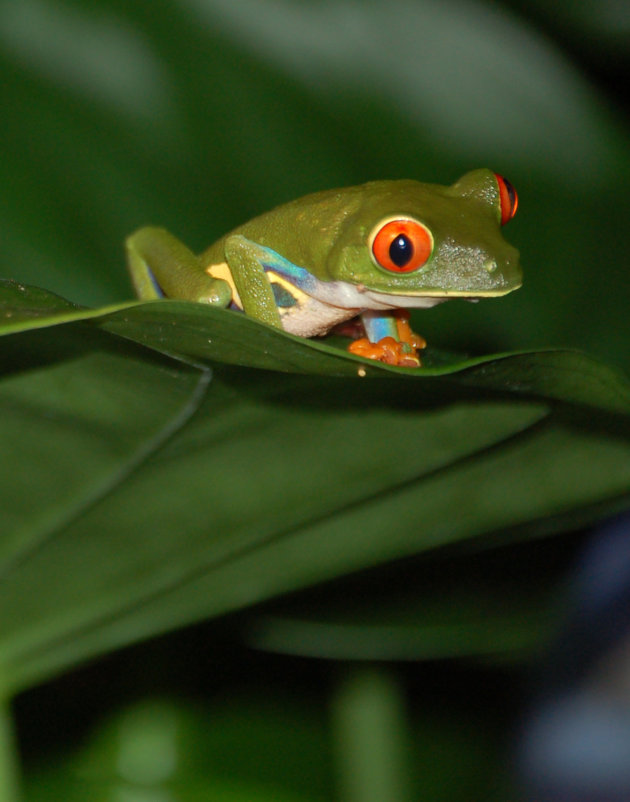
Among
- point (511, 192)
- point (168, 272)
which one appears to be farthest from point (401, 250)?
point (168, 272)

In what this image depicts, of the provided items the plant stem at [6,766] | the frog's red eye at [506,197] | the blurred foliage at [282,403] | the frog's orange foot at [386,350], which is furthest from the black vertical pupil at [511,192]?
the plant stem at [6,766]

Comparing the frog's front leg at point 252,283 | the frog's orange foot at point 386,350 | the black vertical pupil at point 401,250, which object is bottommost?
the frog's orange foot at point 386,350

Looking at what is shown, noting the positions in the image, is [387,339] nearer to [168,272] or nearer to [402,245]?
[402,245]

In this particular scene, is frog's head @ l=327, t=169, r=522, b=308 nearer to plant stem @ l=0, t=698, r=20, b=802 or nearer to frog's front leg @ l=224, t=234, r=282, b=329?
frog's front leg @ l=224, t=234, r=282, b=329

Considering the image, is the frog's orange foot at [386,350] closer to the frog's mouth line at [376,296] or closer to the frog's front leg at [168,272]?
the frog's mouth line at [376,296]

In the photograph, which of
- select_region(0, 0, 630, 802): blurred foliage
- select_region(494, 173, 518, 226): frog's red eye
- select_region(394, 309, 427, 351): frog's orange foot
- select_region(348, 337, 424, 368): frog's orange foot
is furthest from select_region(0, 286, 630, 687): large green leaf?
select_region(494, 173, 518, 226): frog's red eye

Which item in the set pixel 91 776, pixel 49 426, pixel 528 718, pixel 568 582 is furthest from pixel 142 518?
pixel 528 718

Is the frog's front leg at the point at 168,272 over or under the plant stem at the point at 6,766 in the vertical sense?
over
